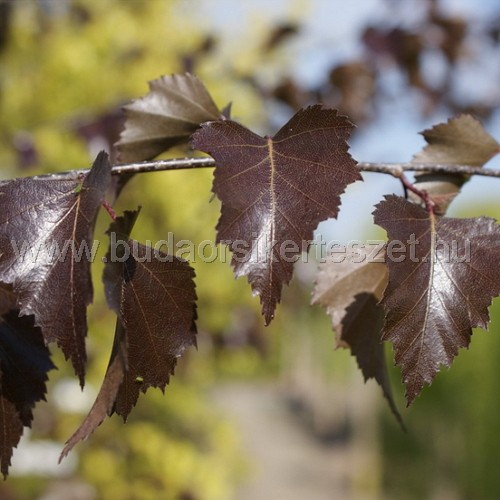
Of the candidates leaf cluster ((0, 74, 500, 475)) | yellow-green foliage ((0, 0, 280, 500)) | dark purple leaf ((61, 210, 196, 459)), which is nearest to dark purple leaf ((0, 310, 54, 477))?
leaf cluster ((0, 74, 500, 475))

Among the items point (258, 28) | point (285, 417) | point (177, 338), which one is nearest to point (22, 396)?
point (177, 338)

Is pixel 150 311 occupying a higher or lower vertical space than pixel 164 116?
lower

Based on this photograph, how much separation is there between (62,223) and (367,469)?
11.9 meters

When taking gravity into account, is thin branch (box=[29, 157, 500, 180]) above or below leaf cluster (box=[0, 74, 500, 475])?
above

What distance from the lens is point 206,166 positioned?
90 cm

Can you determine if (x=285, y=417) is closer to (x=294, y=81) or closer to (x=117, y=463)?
(x=117, y=463)

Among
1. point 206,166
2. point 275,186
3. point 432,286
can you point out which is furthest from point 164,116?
point 432,286

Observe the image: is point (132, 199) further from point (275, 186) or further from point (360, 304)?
point (275, 186)

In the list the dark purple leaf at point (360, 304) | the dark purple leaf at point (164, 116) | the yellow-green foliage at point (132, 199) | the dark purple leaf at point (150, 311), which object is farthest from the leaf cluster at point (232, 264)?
the yellow-green foliage at point (132, 199)

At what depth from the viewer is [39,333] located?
91 centimetres

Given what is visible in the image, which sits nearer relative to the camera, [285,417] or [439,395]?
[439,395]

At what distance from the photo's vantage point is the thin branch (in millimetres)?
863

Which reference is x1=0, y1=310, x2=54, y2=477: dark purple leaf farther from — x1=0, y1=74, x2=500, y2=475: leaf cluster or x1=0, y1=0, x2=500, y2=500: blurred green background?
x1=0, y1=0, x2=500, y2=500: blurred green background

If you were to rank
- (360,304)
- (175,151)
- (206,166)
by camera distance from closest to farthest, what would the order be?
(206,166) < (360,304) < (175,151)
